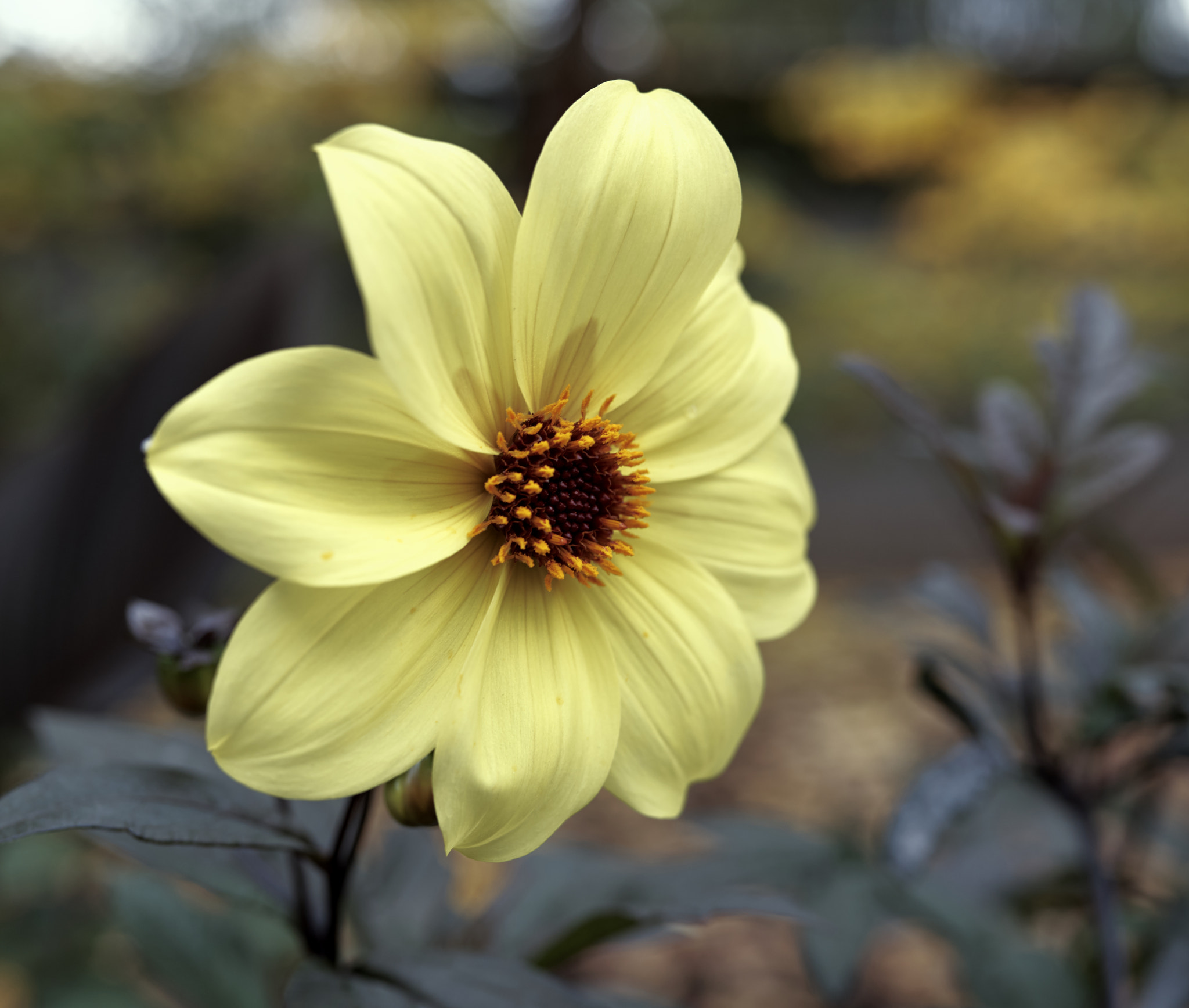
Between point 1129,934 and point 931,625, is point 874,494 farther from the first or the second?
point 1129,934

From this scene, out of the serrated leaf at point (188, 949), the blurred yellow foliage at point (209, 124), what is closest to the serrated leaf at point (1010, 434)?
the serrated leaf at point (188, 949)

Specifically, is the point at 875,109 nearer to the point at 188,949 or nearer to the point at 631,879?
the point at 631,879

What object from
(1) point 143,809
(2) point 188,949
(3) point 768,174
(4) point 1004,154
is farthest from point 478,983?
(4) point 1004,154

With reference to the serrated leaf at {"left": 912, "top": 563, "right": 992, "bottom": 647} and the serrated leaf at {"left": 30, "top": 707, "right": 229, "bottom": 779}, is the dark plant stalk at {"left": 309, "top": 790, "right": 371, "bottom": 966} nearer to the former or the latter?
the serrated leaf at {"left": 30, "top": 707, "right": 229, "bottom": 779}

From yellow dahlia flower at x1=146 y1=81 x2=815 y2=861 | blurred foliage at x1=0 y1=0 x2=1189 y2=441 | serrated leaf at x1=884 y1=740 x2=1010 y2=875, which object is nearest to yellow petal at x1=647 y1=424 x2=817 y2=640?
yellow dahlia flower at x1=146 y1=81 x2=815 y2=861

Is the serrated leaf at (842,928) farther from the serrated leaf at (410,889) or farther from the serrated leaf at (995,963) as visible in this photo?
the serrated leaf at (410,889)
